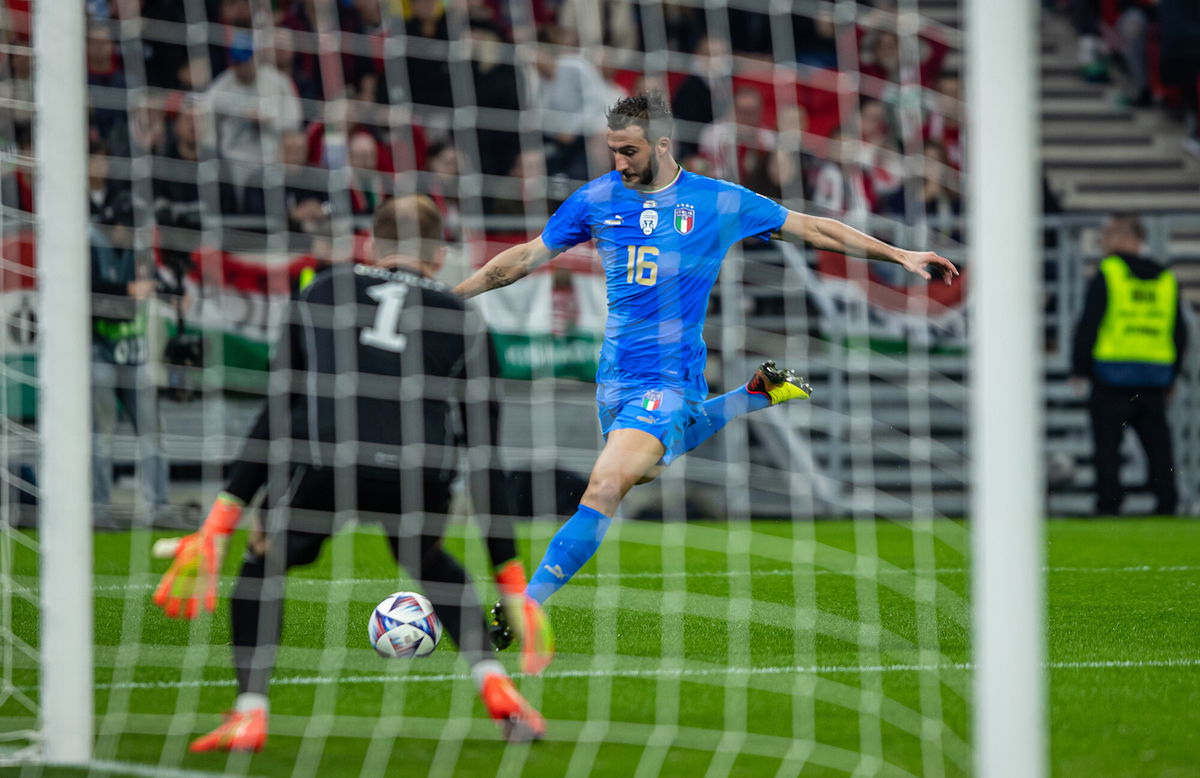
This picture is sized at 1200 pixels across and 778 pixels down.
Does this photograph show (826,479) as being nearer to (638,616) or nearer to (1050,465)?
(1050,465)

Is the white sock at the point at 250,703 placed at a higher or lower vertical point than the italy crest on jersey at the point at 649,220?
lower

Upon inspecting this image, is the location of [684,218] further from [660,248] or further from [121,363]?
[121,363]

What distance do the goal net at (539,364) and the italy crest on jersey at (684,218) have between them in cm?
→ 4

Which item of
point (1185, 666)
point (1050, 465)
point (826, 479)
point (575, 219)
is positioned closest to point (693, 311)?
point (575, 219)

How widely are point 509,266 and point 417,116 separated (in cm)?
456

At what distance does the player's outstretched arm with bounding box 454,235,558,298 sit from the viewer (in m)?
6.38

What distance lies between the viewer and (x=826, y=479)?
13.2 metres

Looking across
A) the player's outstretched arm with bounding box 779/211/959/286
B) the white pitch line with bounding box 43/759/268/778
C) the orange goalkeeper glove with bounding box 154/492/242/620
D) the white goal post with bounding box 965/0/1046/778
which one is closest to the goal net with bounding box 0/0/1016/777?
the white pitch line with bounding box 43/759/268/778

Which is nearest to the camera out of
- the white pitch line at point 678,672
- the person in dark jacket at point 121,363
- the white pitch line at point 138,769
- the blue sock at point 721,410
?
the white pitch line at point 138,769

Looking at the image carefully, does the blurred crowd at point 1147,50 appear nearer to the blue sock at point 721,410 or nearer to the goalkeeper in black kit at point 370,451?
the blue sock at point 721,410

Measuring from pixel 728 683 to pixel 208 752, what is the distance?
195 centimetres

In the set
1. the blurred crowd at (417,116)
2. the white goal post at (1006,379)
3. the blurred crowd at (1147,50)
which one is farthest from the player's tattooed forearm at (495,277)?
the blurred crowd at (1147,50)

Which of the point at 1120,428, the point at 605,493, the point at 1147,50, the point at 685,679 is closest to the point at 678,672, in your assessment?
the point at 685,679

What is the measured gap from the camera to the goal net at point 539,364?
17.7 feet
